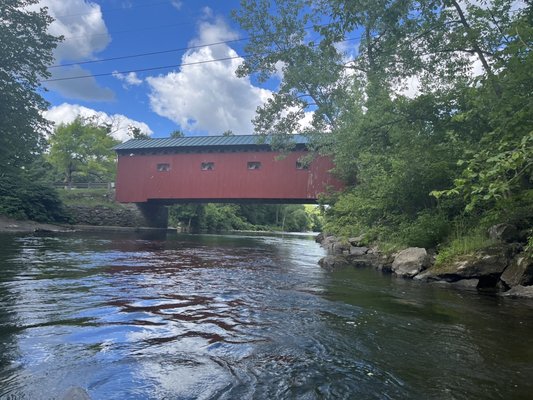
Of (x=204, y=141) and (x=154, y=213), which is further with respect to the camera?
(x=154, y=213)

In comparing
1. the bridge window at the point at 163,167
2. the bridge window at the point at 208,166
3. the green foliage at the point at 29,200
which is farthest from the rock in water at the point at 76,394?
the bridge window at the point at 163,167

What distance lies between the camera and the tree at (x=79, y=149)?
115 feet

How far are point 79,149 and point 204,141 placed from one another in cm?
1597

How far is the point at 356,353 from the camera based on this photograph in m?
3.02

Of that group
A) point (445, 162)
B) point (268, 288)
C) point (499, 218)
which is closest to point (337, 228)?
point (445, 162)

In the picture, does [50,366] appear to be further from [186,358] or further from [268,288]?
[268,288]

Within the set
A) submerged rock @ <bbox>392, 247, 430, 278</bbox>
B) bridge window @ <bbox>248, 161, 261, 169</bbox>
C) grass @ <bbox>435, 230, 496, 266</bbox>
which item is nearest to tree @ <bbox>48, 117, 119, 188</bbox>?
bridge window @ <bbox>248, 161, 261, 169</bbox>

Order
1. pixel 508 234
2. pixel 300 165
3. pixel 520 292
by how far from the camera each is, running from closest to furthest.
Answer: pixel 520 292
pixel 508 234
pixel 300 165

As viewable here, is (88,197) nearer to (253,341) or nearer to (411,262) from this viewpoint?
(411,262)

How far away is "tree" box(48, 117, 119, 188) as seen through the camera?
34.9 m

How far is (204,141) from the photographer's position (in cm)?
2627

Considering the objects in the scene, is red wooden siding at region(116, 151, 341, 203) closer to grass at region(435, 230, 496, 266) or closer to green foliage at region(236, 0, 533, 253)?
green foliage at region(236, 0, 533, 253)

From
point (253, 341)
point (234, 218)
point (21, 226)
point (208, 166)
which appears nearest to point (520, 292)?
point (253, 341)

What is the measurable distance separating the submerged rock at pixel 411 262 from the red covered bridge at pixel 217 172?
48.7 feet
